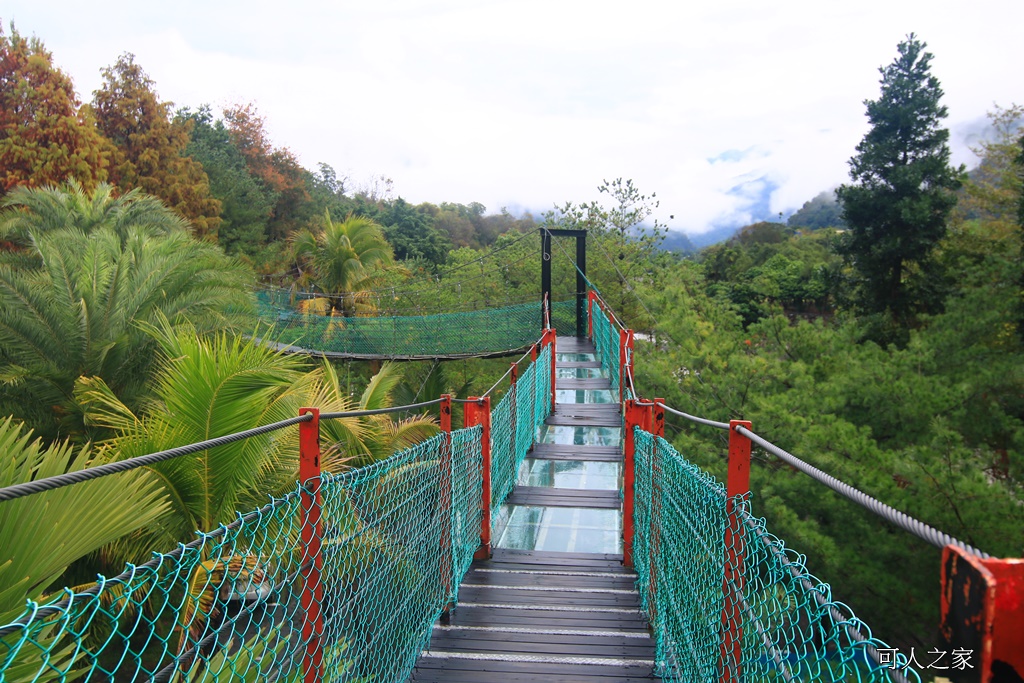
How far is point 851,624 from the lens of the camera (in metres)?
1.01

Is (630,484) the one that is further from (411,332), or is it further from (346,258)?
(346,258)

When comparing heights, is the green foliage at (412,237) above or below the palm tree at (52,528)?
above

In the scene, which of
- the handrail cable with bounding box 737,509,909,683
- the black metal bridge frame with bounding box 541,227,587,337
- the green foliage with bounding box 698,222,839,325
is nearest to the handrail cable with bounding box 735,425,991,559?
the handrail cable with bounding box 737,509,909,683

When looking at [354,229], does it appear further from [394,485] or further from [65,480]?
[65,480]

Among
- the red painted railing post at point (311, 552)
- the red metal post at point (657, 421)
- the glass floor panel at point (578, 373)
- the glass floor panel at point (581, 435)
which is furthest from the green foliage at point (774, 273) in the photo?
the red painted railing post at point (311, 552)

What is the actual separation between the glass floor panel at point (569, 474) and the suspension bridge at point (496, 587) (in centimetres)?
8

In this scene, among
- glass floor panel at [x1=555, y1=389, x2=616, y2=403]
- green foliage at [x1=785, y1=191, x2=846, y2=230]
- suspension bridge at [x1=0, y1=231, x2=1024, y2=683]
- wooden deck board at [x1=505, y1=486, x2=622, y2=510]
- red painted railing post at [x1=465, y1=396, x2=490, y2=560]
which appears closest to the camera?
suspension bridge at [x1=0, y1=231, x2=1024, y2=683]

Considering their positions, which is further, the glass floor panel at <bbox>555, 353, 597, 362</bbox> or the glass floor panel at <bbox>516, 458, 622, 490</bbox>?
the glass floor panel at <bbox>555, 353, 597, 362</bbox>

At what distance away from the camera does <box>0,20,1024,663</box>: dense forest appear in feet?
12.3

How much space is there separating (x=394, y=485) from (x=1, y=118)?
650 inches

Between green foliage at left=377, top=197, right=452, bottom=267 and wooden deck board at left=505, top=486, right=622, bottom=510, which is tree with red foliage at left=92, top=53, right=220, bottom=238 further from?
wooden deck board at left=505, top=486, right=622, bottom=510

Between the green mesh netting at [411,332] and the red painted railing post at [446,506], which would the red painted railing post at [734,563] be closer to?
the red painted railing post at [446,506]

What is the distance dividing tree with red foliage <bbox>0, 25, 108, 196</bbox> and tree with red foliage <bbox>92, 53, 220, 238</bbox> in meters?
5.46

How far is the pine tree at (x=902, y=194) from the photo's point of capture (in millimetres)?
16391
